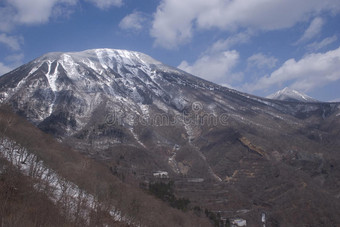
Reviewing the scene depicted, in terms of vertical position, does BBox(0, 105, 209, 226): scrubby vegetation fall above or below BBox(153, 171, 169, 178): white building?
below

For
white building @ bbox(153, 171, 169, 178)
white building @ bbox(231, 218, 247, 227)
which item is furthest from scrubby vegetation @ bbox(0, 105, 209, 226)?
white building @ bbox(153, 171, 169, 178)

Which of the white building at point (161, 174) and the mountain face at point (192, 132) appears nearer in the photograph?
the mountain face at point (192, 132)

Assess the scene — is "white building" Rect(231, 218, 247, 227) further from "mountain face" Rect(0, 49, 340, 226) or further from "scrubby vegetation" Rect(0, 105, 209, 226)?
"scrubby vegetation" Rect(0, 105, 209, 226)

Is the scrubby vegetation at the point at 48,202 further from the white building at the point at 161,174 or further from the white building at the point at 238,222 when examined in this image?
the white building at the point at 161,174

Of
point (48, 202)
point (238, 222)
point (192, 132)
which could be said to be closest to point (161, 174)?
point (238, 222)

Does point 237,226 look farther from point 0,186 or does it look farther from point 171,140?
point 171,140

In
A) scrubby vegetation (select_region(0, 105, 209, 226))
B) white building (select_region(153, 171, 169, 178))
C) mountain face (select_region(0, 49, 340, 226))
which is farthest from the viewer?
white building (select_region(153, 171, 169, 178))

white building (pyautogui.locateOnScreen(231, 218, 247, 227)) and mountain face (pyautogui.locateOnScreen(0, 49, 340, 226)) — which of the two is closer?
white building (pyautogui.locateOnScreen(231, 218, 247, 227))

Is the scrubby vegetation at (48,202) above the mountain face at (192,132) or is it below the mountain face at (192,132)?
below

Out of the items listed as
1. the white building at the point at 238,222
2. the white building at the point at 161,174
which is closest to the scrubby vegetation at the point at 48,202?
the white building at the point at 238,222
